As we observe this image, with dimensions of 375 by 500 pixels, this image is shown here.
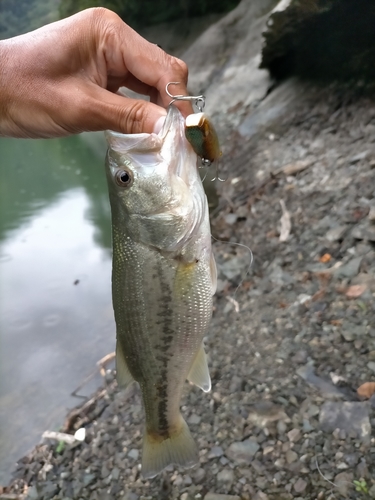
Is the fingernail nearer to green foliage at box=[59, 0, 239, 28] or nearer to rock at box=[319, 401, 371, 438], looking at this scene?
rock at box=[319, 401, 371, 438]

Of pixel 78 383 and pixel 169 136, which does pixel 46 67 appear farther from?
pixel 78 383

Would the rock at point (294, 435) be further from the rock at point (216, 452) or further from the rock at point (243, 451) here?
the rock at point (216, 452)

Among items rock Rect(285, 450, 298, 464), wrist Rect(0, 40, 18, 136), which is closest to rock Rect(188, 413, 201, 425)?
rock Rect(285, 450, 298, 464)

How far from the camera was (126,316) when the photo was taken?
5.69 feet

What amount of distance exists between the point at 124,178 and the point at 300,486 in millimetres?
1773

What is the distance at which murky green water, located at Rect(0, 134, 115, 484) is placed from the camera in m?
4.12

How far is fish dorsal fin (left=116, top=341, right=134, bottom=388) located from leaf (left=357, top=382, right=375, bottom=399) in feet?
4.65

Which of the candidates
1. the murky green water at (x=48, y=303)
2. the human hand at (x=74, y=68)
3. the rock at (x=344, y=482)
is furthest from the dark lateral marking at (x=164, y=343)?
the murky green water at (x=48, y=303)

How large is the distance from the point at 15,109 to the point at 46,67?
247mm

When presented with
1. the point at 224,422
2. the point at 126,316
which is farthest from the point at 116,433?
the point at 126,316

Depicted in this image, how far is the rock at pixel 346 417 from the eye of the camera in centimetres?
234

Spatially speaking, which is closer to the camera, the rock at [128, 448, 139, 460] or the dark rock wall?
the rock at [128, 448, 139, 460]

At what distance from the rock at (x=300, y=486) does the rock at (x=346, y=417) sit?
0.30 m

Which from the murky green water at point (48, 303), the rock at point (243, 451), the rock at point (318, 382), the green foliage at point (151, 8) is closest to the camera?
the rock at point (243, 451)
